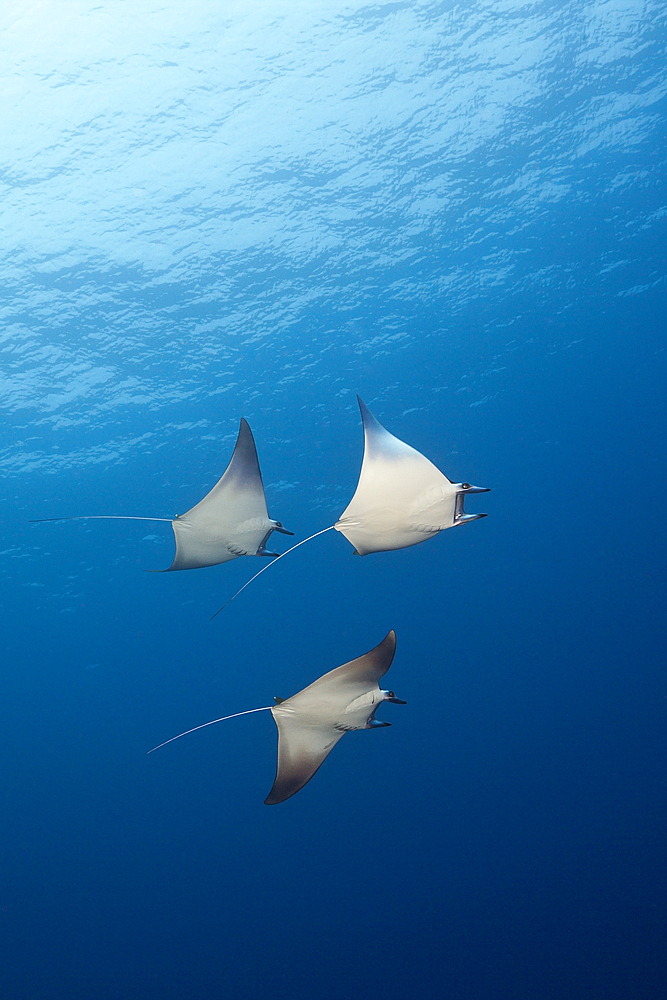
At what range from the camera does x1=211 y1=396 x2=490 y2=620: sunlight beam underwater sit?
372cm

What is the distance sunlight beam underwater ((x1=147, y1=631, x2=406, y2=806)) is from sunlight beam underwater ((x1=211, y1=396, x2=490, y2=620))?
712 millimetres

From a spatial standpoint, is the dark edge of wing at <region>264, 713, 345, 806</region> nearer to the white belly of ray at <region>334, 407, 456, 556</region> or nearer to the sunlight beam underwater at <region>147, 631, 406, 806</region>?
the sunlight beam underwater at <region>147, 631, 406, 806</region>

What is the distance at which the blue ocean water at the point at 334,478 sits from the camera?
10102 millimetres

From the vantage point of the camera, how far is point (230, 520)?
4602 millimetres

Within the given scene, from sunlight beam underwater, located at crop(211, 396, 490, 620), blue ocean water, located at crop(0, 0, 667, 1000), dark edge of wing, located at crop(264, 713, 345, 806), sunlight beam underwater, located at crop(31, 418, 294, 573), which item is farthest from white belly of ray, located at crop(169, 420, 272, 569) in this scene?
blue ocean water, located at crop(0, 0, 667, 1000)

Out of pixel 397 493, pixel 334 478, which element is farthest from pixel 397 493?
pixel 334 478

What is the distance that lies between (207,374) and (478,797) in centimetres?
1309

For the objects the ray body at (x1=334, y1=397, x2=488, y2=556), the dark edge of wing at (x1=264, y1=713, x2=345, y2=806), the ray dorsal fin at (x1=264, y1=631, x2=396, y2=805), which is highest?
the ray body at (x1=334, y1=397, x2=488, y2=556)

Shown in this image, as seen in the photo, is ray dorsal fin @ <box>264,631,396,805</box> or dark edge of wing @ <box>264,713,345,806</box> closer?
ray dorsal fin @ <box>264,631,396,805</box>

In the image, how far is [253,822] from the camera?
15.7 metres

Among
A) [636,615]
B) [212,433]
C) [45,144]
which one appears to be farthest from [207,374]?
[636,615]

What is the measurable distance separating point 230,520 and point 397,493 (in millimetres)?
1442

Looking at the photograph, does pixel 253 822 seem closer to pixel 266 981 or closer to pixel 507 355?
pixel 266 981

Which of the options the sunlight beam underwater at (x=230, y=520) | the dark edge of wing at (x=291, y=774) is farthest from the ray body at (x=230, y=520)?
the dark edge of wing at (x=291, y=774)
